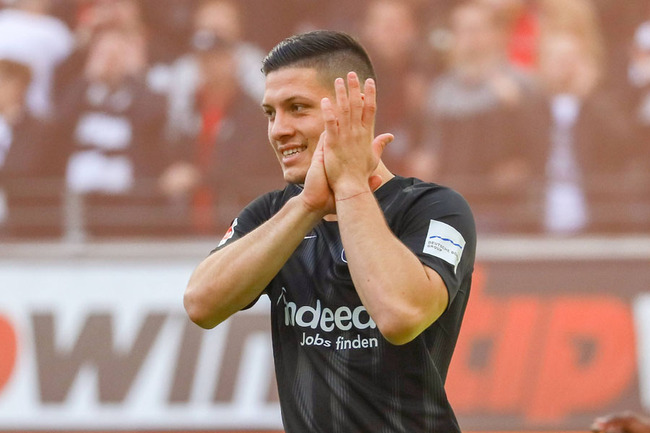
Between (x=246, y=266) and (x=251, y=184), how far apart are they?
5660mm

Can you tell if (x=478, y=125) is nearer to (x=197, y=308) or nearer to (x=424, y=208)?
(x=424, y=208)

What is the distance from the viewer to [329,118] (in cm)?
269

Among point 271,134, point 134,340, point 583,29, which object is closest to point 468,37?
point 583,29

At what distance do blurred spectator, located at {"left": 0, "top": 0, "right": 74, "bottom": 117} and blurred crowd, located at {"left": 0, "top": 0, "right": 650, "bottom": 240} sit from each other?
16 millimetres

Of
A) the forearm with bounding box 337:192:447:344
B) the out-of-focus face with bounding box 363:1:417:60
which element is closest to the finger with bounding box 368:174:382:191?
the forearm with bounding box 337:192:447:344

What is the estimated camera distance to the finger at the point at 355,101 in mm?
2703

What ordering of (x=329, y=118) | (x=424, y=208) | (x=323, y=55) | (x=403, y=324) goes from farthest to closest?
1. (x=323, y=55)
2. (x=424, y=208)
3. (x=329, y=118)
4. (x=403, y=324)

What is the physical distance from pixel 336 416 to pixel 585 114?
21.6ft

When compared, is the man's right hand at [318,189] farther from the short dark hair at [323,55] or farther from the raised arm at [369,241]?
the short dark hair at [323,55]

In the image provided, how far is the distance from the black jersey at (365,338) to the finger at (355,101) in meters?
0.30

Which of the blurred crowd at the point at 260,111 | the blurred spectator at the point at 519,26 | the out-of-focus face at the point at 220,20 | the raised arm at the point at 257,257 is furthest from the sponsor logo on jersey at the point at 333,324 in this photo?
the blurred spectator at the point at 519,26

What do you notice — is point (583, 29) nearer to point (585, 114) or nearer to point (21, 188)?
point (585, 114)

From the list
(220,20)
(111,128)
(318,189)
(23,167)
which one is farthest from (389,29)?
(318,189)

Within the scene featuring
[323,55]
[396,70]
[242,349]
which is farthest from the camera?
[396,70]
